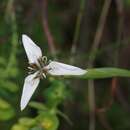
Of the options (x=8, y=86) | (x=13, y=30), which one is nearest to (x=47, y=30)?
(x=13, y=30)

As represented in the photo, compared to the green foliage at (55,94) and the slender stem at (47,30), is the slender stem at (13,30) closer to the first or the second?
the slender stem at (47,30)

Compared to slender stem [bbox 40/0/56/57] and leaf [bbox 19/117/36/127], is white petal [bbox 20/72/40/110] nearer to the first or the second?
leaf [bbox 19/117/36/127]

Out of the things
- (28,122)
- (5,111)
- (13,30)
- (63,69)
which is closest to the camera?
(63,69)

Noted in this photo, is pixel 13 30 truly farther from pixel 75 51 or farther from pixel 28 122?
pixel 28 122

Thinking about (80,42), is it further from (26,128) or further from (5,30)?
(26,128)

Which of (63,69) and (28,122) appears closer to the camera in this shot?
(63,69)

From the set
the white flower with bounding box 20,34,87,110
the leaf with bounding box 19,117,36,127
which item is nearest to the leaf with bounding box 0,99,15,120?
the leaf with bounding box 19,117,36,127
